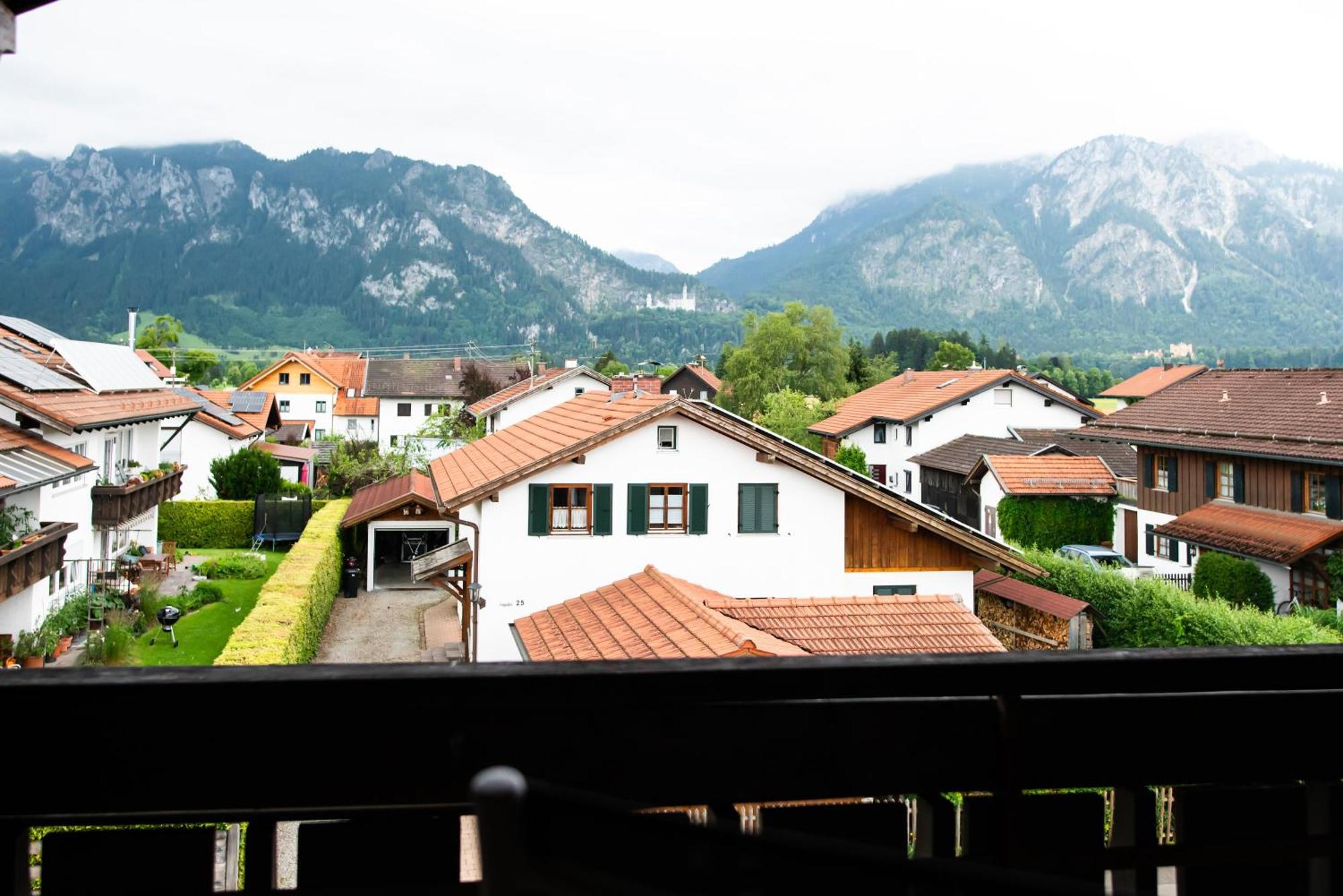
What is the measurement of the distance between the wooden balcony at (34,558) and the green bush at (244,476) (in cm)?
1914

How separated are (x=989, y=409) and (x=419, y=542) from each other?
2683 centimetres

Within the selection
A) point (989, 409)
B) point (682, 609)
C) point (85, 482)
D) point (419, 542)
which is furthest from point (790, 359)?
point (682, 609)

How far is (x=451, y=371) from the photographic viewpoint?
80.9m

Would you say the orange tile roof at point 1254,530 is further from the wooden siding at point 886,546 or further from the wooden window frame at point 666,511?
the wooden window frame at point 666,511

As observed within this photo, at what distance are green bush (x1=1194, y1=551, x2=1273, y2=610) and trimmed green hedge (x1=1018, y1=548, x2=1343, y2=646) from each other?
3268 millimetres

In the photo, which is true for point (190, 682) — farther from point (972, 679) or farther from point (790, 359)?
point (790, 359)

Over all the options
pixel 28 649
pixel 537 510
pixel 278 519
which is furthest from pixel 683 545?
pixel 278 519

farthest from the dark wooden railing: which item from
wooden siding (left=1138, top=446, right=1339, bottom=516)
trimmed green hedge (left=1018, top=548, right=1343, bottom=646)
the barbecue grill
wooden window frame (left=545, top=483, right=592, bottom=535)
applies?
wooden siding (left=1138, top=446, right=1339, bottom=516)

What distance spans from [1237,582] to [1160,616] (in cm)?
598

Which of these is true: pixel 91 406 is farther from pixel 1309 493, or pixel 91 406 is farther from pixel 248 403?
pixel 248 403

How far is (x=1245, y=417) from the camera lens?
29734 mm

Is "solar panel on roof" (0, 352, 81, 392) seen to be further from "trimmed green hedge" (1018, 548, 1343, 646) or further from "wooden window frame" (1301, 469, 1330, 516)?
"wooden window frame" (1301, 469, 1330, 516)

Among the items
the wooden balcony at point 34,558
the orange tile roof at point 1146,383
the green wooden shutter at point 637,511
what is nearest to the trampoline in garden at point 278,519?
the wooden balcony at point 34,558

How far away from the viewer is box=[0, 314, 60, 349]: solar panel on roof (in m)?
27.6
